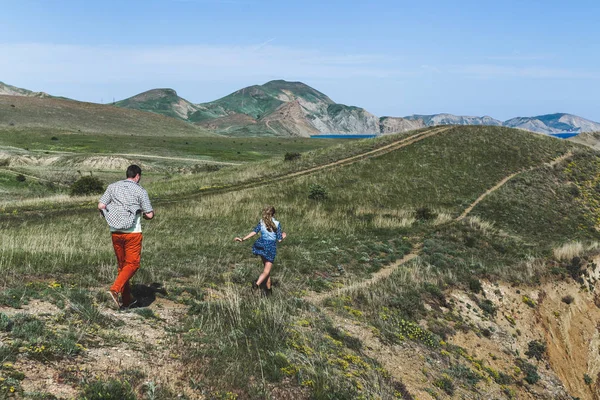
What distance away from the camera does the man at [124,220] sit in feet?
27.3

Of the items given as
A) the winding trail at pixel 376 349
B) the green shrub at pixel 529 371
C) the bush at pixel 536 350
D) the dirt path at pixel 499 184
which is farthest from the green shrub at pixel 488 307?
the dirt path at pixel 499 184

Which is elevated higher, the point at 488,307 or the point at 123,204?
the point at 123,204

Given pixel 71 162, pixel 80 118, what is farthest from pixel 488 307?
pixel 80 118

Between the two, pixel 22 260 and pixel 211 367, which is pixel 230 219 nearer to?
pixel 22 260

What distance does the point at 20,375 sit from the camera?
528cm

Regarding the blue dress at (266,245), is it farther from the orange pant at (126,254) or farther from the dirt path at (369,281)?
the orange pant at (126,254)

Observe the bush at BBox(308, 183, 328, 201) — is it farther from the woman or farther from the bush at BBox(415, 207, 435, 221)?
the woman

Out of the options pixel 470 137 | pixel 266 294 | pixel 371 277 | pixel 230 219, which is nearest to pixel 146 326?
pixel 266 294

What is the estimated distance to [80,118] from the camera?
142m

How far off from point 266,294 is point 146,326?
3750 millimetres

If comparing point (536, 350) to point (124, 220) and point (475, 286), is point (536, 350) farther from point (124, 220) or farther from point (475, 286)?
point (124, 220)

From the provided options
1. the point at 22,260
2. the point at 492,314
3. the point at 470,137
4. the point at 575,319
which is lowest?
the point at 575,319

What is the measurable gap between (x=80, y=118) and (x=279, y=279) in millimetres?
151816

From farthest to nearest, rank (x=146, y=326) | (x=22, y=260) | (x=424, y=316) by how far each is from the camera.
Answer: (x=424, y=316) → (x=22, y=260) → (x=146, y=326)
